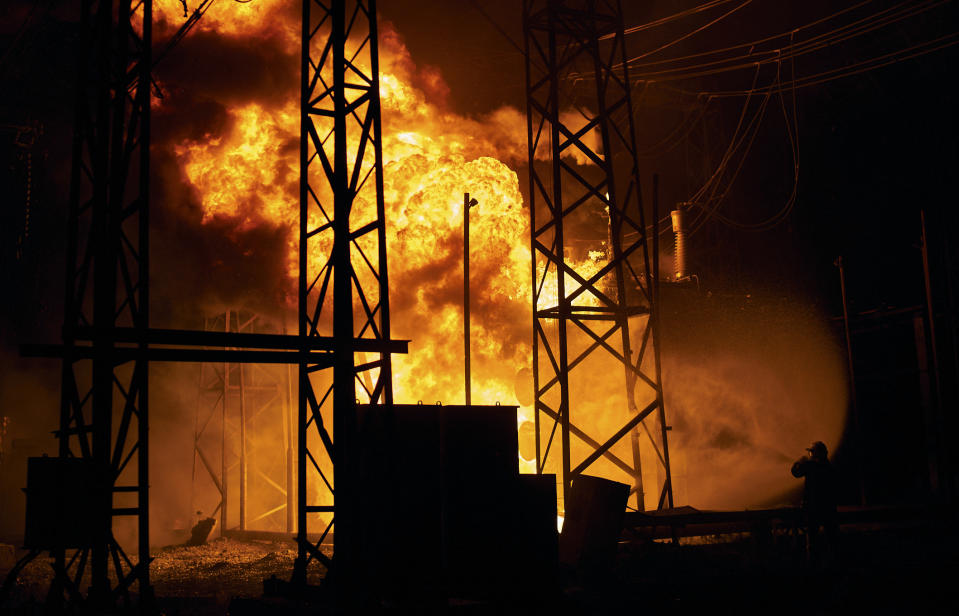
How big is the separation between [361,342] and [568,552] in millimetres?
5299

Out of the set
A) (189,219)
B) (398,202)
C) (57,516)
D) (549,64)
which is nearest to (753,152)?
(398,202)

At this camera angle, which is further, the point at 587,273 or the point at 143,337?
the point at 587,273

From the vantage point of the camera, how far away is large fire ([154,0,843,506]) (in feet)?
78.4

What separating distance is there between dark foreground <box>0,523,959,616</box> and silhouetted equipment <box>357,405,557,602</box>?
0.94 ft

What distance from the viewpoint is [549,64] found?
15992 mm

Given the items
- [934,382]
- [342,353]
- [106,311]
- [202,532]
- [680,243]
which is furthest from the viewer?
[680,243]

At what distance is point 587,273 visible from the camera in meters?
27.9

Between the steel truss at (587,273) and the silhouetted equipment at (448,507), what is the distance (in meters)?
4.34

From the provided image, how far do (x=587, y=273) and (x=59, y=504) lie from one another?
19.8 meters

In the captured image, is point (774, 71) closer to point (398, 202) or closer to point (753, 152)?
point (753, 152)

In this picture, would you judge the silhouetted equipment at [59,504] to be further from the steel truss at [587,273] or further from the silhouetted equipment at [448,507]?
the steel truss at [587,273]

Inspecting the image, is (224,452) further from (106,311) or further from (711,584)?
(711,584)

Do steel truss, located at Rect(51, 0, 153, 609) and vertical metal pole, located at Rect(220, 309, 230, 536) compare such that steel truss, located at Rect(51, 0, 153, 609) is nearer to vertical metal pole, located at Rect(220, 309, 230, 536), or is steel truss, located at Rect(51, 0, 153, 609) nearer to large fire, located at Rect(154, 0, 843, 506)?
large fire, located at Rect(154, 0, 843, 506)

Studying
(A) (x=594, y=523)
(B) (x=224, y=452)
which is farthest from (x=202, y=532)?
(A) (x=594, y=523)
